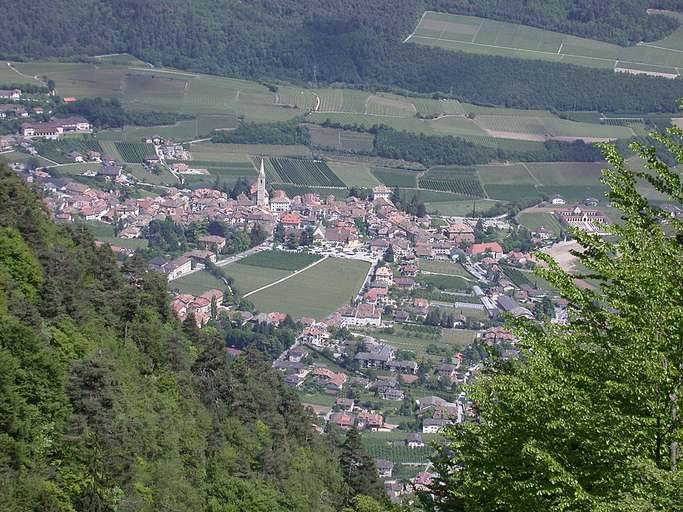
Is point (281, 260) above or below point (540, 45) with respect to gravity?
below

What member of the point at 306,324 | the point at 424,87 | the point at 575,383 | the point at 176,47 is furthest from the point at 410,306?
the point at 176,47

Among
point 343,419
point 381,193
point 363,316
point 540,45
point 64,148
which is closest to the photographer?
point 343,419

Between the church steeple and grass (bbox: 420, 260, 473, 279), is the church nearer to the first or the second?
the church steeple

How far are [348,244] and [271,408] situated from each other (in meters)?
33.9

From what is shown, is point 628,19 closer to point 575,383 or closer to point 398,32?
point 398,32

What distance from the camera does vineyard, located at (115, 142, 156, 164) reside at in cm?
6688

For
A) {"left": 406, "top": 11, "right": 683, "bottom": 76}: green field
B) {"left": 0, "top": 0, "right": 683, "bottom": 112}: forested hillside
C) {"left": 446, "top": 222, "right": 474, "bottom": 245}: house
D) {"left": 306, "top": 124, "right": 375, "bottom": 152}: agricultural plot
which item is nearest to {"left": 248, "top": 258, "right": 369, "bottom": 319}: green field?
{"left": 446, "top": 222, "right": 474, "bottom": 245}: house

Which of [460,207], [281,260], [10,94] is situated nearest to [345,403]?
[281,260]

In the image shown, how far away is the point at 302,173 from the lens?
2665 inches

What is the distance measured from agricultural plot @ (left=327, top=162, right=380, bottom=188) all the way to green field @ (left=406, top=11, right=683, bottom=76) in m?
25.6

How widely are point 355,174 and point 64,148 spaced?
15448 mm

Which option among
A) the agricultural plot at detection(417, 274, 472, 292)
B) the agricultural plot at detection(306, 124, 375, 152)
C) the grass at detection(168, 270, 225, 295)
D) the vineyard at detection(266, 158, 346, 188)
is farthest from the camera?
the agricultural plot at detection(306, 124, 375, 152)

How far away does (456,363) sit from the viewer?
3997cm

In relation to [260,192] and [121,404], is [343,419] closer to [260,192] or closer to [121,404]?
[121,404]
